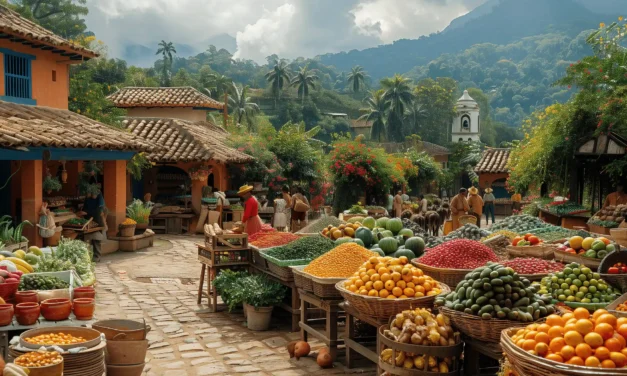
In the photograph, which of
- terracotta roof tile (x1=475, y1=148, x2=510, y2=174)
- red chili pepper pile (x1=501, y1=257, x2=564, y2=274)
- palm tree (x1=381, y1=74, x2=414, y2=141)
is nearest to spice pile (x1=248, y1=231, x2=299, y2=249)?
red chili pepper pile (x1=501, y1=257, x2=564, y2=274)

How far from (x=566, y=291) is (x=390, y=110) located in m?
63.7

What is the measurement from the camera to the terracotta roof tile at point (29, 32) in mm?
13773

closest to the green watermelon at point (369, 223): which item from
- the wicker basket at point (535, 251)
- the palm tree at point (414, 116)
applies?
the wicker basket at point (535, 251)

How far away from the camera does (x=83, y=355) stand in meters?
5.28

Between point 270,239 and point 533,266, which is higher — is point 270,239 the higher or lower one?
the lower one

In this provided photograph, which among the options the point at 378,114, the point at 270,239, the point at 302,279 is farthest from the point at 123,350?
the point at 378,114

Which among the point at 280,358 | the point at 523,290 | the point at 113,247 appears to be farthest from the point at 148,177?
the point at 523,290

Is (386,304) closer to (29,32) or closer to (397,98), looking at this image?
(29,32)

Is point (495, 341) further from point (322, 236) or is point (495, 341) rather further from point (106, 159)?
point (106, 159)

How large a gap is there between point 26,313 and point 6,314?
0.55ft

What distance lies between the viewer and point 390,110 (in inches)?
2717

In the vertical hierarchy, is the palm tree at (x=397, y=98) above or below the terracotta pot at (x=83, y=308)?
above

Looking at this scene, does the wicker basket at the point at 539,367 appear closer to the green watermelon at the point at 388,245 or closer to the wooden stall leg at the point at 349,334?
the wooden stall leg at the point at 349,334

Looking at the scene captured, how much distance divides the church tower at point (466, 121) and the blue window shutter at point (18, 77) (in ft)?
180
